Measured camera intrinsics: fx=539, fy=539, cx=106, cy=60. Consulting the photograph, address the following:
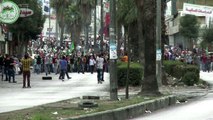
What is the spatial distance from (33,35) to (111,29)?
32413mm

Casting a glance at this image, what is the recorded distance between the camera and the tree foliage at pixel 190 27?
65125mm

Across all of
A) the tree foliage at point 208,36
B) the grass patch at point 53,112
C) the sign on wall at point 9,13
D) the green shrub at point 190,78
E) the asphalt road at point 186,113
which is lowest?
the asphalt road at point 186,113

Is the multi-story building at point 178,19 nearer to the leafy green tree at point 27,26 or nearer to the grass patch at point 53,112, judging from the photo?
the leafy green tree at point 27,26

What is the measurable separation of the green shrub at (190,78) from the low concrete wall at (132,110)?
25.3 ft

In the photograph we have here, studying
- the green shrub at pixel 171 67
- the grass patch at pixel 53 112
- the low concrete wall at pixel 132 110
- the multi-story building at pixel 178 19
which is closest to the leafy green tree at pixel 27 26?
the green shrub at pixel 171 67

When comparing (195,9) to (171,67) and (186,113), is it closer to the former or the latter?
(171,67)

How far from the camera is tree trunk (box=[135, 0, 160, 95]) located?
2067 centimetres

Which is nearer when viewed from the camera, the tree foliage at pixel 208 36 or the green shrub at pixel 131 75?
the green shrub at pixel 131 75

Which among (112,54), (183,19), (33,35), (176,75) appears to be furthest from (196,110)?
(183,19)

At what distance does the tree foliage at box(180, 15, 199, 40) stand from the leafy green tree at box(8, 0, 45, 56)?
20976mm

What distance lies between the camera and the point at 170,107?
18.9m

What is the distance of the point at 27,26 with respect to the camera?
149 ft

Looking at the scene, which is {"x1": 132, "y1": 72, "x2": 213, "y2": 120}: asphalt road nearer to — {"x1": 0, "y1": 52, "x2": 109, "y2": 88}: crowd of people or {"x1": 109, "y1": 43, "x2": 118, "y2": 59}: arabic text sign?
{"x1": 109, "y1": 43, "x2": 118, "y2": 59}: arabic text sign

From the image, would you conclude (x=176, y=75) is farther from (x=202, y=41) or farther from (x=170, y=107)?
(x=202, y=41)
